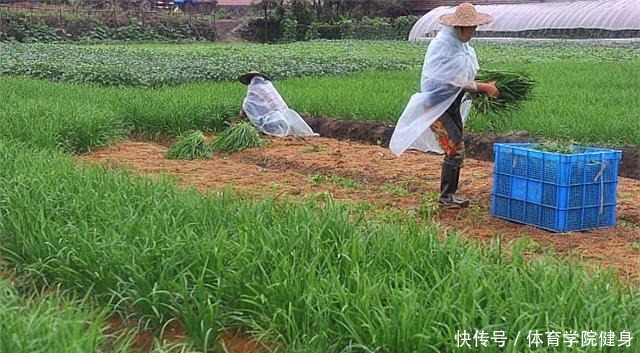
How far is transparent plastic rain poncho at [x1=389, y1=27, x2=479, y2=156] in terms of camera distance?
16.3 ft

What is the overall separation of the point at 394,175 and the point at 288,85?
235 inches

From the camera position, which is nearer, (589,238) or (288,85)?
(589,238)

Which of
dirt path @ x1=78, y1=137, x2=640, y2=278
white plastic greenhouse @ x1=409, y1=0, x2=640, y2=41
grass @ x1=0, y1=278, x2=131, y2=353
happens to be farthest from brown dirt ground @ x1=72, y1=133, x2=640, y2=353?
white plastic greenhouse @ x1=409, y1=0, x2=640, y2=41

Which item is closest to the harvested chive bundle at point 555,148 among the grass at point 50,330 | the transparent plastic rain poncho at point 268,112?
the grass at point 50,330

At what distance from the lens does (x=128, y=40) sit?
31500 mm

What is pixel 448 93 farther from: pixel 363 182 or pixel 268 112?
pixel 268 112

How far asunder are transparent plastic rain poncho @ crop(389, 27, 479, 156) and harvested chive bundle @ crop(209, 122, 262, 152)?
2946mm

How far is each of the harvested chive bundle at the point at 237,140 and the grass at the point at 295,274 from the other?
3841 mm

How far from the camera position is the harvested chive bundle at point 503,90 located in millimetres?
5867

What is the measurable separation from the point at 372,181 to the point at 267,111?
2.62m

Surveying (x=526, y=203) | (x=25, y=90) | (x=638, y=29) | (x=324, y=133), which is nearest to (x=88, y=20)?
(x=638, y=29)

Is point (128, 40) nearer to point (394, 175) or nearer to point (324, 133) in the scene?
point (324, 133)

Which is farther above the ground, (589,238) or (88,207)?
(88,207)

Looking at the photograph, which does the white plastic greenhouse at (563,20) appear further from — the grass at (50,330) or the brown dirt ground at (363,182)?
the grass at (50,330)
